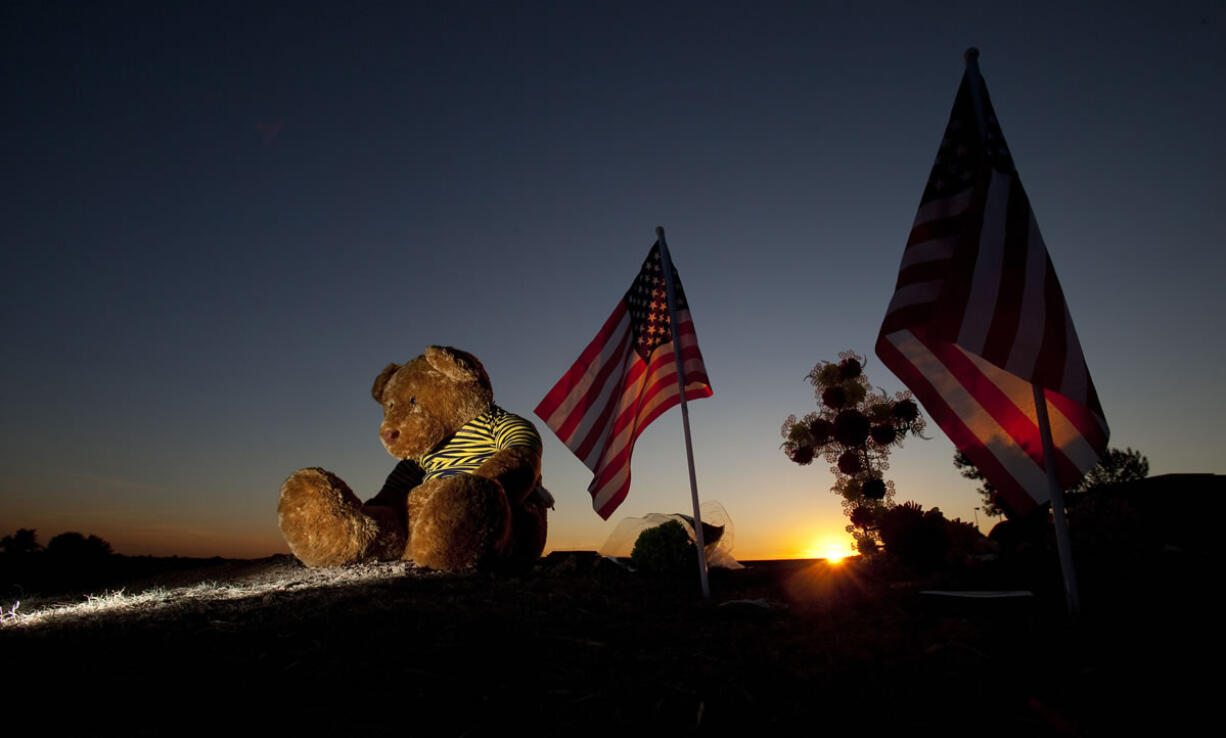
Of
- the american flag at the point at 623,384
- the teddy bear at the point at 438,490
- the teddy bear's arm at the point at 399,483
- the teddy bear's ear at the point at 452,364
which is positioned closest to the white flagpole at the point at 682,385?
the american flag at the point at 623,384

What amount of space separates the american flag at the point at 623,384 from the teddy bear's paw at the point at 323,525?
176cm

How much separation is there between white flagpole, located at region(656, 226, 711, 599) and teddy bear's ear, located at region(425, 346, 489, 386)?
220 cm

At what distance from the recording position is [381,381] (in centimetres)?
689

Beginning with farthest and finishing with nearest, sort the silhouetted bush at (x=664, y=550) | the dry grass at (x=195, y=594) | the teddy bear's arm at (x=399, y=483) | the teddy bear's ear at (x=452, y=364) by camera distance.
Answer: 1. the teddy bear's arm at (x=399, y=483)
2. the teddy bear's ear at (x=452, y=364)
3. the silhouetted bush at (x=664, y=550)
4. the dry grass at (x=195, y=594)

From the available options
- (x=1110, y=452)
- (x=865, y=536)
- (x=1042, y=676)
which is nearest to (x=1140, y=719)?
(x=1042, y=676)

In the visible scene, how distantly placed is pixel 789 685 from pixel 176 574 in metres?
7.01

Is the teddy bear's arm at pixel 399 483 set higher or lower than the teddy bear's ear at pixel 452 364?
lower

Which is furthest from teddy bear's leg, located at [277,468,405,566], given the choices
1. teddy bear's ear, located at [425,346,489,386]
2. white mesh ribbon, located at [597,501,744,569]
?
white mesh ribbon, located at [597,501,744,569]

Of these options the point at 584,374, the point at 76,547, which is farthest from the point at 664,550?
the point at 76,547

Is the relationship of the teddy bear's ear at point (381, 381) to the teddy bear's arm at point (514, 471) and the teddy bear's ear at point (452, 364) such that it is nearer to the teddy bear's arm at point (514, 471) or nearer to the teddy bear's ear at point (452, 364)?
the teddy bear's ear at point (452, 364)

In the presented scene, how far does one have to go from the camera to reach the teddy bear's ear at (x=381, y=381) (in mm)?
6840

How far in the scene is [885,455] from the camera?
655cm

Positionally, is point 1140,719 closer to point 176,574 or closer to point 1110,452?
point 176,574

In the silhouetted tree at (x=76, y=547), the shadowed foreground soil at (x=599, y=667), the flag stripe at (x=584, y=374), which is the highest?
the flag stripe at (x=584, y=374)
